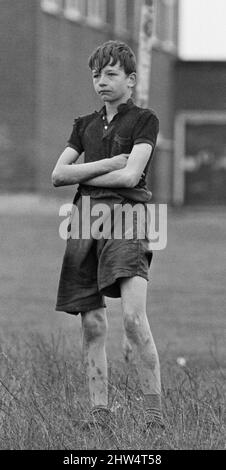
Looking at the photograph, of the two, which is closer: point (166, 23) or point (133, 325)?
point (133, 325)

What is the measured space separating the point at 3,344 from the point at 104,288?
3311 millimetres

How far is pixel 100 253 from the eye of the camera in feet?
20.7

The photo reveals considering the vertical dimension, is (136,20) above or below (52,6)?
above

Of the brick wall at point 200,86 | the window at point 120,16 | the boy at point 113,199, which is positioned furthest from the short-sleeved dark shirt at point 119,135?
the brick wall at point 200,86

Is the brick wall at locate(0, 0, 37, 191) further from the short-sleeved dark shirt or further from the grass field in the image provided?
the short-sleeved dark shirt

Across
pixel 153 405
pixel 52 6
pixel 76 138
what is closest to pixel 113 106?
pixel 76 138

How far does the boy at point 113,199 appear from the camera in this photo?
6262 mm

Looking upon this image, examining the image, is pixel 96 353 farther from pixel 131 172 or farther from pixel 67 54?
pixel 67 54

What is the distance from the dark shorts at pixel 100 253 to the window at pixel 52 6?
3102 centimetres

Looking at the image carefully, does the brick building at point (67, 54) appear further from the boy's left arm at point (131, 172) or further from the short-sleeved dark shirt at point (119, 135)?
the boy's left arm at point (131, 172)

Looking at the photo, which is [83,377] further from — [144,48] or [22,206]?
[22,206]

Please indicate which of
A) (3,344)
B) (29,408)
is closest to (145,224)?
(29,408)

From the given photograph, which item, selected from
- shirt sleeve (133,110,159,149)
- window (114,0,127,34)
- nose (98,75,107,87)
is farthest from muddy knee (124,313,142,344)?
window (114,0,127,34)

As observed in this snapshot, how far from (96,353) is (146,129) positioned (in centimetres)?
99
